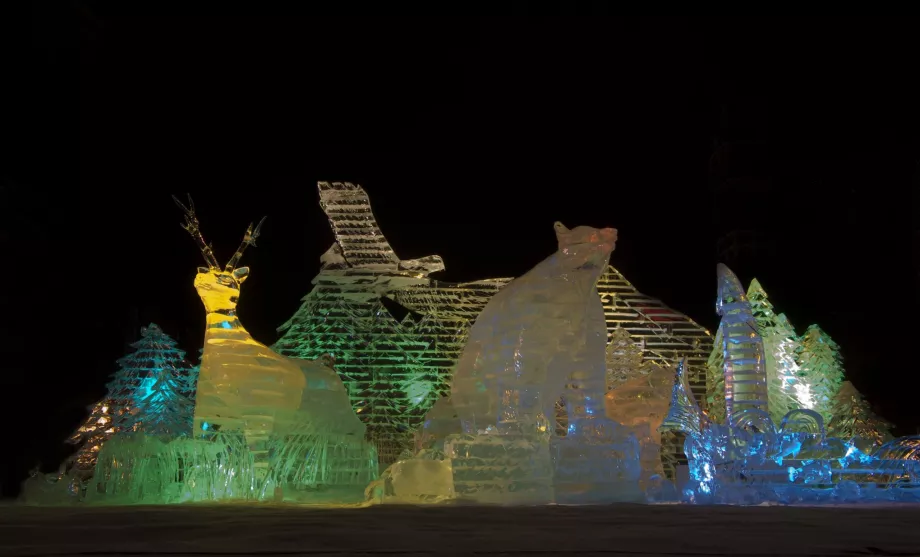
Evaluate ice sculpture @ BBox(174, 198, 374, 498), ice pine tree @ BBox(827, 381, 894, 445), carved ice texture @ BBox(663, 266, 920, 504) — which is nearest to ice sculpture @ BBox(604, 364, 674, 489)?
carved ice texture @ BBox(663, 266, 920, 504)

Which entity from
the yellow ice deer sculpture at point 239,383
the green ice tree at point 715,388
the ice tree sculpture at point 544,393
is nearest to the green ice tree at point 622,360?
the green ice tree at point 715,388

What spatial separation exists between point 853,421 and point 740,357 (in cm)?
223

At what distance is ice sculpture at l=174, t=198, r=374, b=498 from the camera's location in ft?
20.6

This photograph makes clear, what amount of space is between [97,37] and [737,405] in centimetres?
645

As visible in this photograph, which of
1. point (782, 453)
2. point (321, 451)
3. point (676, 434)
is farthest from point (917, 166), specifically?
point (321, 451)

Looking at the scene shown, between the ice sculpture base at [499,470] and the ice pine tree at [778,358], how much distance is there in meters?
3.78

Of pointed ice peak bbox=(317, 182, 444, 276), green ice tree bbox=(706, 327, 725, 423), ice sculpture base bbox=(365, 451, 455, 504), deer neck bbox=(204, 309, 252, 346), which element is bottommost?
ice sculpture base bbox=(365, 451, 455, 504)

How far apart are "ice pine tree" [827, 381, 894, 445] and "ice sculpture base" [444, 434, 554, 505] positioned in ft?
11.2

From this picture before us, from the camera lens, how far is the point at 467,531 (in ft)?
11.8

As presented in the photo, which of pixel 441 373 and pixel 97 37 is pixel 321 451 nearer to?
pixel 441 373

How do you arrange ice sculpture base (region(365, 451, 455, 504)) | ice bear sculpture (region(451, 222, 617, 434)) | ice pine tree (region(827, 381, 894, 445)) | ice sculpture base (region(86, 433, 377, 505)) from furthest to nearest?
ice pine tree (region(827, 381, 894, 445)), ice sculpture base (region(86, 433, 377, 505)), ice bear sculpture (region(451, 222, 617, 434)), ice sculpture base (region(365, 451, 455, 504))

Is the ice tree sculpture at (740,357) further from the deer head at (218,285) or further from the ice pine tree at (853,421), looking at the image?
the deer head at (218,285)

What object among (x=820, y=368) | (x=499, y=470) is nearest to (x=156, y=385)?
(x=499, y=470)

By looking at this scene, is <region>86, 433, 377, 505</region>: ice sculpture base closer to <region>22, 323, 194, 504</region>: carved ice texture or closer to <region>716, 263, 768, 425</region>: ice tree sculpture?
<region>22, 323, 194, 504</region>: carved ice texture
